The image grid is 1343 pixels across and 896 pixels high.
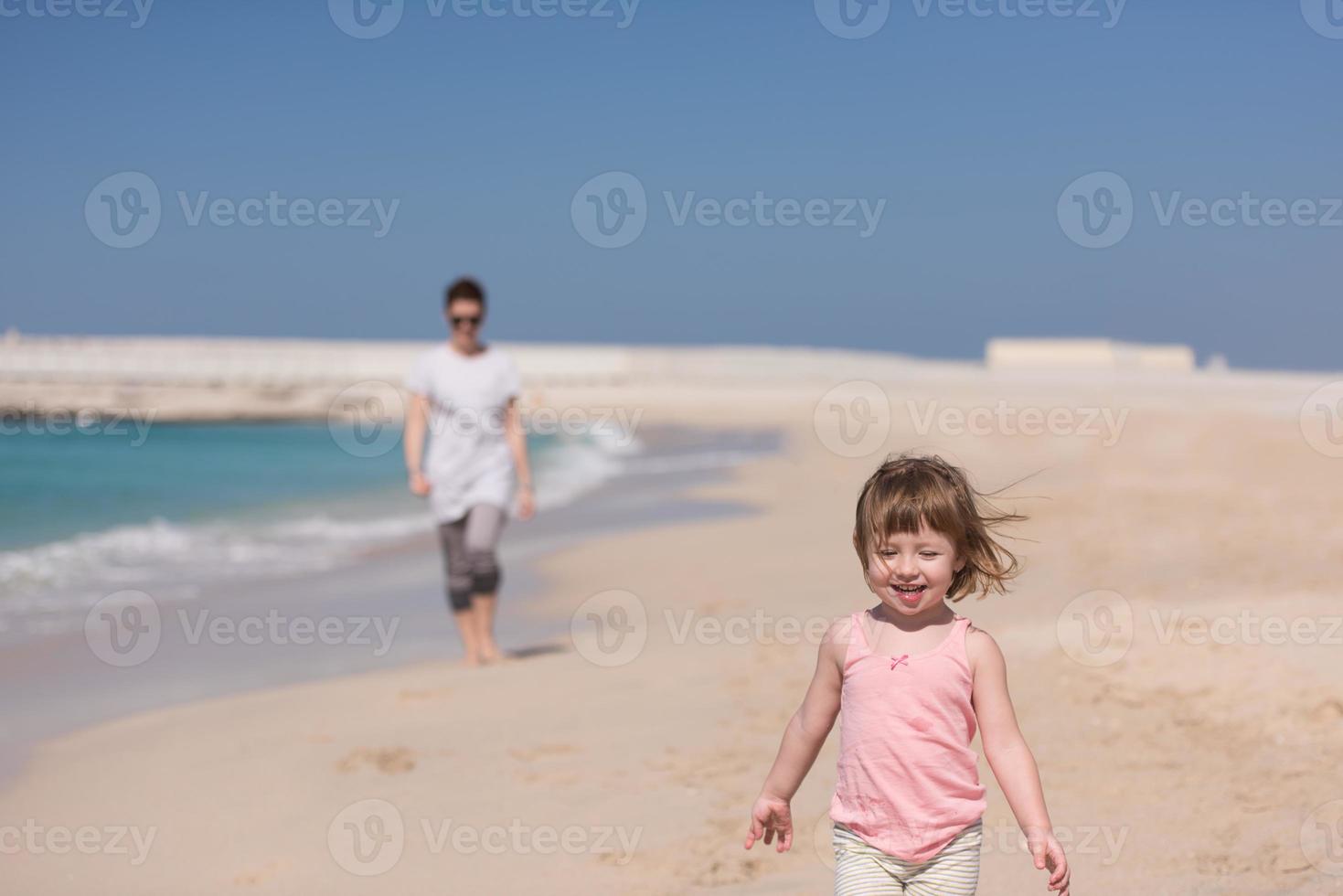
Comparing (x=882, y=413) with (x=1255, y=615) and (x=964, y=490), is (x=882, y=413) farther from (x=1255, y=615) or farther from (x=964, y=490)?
(x=964, y=490)

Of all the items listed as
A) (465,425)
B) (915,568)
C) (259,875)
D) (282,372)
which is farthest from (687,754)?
(282,372)

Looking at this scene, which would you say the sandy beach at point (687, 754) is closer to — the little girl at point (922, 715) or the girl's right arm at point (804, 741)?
the girl's right arm at point (804, 741)

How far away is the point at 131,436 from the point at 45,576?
2687cm

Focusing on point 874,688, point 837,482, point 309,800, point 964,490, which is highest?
point 837,482

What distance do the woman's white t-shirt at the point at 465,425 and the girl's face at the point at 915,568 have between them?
4135 mm

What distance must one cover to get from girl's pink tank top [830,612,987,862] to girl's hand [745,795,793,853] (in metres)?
0.14

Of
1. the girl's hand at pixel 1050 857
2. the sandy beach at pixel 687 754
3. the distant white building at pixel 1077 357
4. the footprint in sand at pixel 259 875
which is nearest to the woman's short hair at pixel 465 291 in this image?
the sandy beach at pixel 687 754

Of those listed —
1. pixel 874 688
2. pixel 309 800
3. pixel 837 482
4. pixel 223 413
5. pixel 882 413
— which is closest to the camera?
pixel 874 688

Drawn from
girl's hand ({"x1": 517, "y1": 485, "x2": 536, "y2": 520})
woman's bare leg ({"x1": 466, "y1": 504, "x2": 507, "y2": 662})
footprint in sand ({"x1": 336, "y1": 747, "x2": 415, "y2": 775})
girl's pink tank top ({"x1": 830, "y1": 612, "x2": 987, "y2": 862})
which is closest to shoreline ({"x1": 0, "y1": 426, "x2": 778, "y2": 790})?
woman's bare leg ({"x1": 466, "y1": 504, "x2": 507, "y2": 662})

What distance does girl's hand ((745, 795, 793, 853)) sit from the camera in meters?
2.82

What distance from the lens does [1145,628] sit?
21.4 feet

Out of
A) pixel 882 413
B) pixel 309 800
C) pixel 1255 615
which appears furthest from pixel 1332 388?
pixel 309 800

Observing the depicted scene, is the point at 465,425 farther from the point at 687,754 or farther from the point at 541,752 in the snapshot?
the point at 687,754

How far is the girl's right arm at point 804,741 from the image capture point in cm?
283
